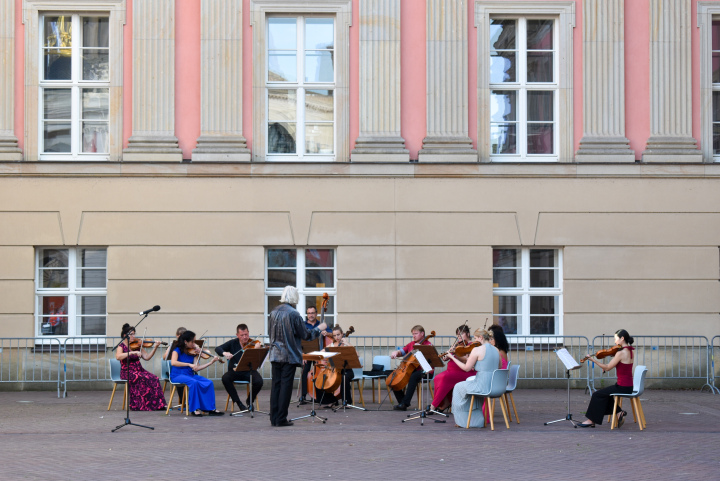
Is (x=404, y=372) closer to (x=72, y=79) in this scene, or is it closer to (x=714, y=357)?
(x=714, y=357)

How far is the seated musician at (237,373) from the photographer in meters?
13.5

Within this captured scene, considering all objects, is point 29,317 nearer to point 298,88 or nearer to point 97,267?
point 97,267

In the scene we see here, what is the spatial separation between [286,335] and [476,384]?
2517 millimetres

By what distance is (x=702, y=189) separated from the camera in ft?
56.8

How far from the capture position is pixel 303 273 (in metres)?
17.3

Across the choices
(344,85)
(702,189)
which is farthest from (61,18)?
(702,189)

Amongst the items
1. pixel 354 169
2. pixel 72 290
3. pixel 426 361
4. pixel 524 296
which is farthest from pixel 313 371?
pixel 72 290

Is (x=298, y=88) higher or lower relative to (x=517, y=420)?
higher

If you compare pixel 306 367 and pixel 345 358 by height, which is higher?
pixel 345 358

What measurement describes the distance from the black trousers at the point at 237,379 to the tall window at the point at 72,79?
19.1 ft

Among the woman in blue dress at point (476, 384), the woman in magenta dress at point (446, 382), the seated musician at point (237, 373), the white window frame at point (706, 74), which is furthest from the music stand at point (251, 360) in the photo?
the white window frame at point (706, 74)

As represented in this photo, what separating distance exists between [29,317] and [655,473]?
12.0 meters

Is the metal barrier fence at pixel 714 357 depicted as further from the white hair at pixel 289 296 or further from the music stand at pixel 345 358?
the white hair at pixel 289 296

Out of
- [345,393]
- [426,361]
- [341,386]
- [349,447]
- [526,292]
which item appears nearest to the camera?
[349,447]
